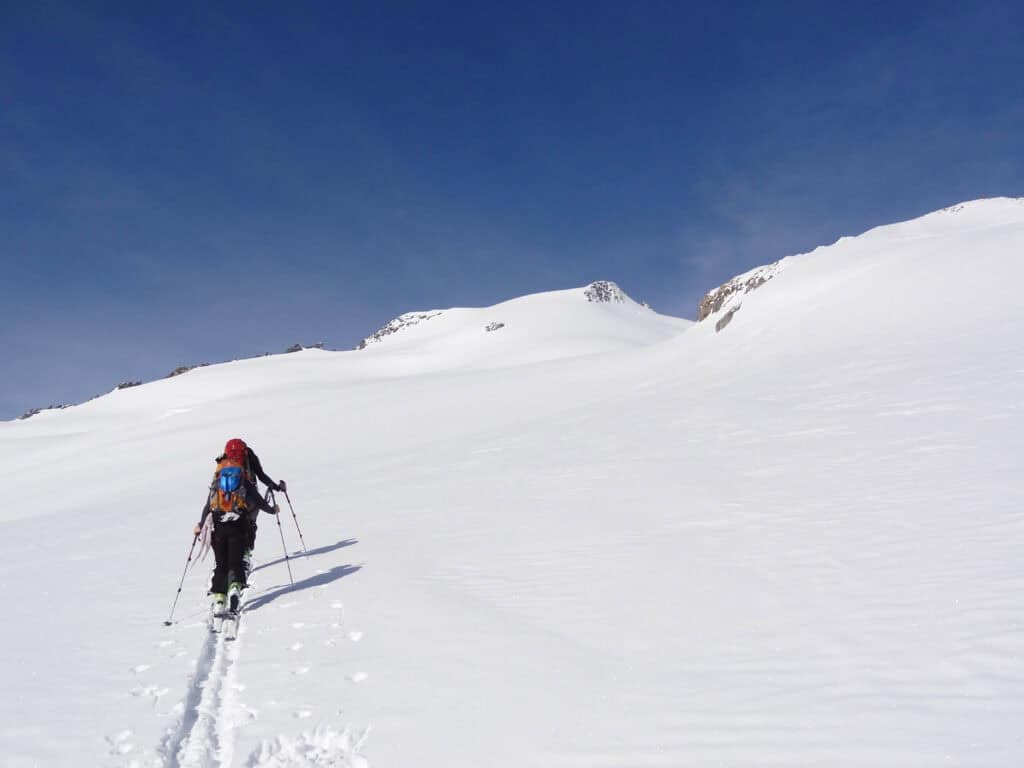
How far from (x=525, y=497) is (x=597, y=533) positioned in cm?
300

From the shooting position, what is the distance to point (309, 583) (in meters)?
8.54

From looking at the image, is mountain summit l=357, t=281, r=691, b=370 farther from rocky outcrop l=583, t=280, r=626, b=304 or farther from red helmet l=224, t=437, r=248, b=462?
red helmet l=224, t=437, r=248, b=462

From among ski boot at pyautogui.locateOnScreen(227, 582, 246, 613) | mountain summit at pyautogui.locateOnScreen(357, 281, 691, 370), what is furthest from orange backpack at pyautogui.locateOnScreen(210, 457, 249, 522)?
mountain summit at pyautogui.locateOnScreen(357, 281, 691, 370)

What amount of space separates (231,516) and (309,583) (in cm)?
141

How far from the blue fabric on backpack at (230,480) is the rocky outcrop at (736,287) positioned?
3237cm

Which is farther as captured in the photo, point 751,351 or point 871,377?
point 751,351

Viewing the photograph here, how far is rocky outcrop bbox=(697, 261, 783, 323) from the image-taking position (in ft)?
128

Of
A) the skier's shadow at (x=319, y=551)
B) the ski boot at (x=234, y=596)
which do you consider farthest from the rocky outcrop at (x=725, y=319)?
the ski boot at (x=234, y=596)

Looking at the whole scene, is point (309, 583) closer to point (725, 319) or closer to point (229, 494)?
point (229, 494)

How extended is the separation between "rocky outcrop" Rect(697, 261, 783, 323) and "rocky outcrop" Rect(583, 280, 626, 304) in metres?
51.1

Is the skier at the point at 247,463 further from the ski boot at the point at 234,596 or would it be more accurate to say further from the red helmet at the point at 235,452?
the ski boot at the point at 234,596

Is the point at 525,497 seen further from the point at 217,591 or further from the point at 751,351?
the point at 751,351

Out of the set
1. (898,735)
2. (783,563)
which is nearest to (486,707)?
(898,735)

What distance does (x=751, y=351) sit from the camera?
25672mm
